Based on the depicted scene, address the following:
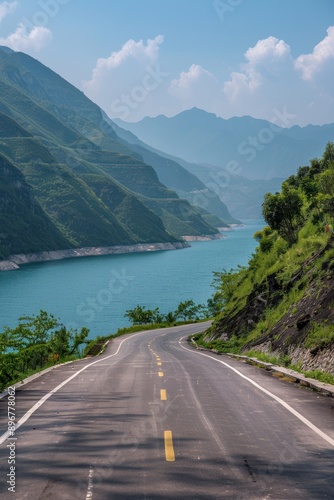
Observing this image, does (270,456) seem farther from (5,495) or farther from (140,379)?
(140,379)

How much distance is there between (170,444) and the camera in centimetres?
864

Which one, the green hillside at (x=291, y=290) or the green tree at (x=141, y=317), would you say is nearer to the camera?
the green hillside at (x=291, y=290)

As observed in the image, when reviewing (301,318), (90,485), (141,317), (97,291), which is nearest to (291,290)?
(301,318)

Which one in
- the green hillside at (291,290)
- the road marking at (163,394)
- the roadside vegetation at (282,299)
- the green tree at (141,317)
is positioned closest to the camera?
the road marking at (163,394)

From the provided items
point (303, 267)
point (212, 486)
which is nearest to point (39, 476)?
point (212, 486)

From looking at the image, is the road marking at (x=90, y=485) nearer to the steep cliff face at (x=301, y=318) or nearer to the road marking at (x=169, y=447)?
the road marking at (x=169, y=447)

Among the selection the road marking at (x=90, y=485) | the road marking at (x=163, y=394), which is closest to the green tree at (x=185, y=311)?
the road marking at (x=163, y=394)

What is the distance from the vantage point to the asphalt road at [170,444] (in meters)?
6.71

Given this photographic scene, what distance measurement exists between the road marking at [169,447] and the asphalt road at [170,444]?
17 mm

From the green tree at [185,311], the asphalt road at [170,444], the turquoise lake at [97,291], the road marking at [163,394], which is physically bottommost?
the road marking at [163,394]

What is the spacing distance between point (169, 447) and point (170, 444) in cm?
20

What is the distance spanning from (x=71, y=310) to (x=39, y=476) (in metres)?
103

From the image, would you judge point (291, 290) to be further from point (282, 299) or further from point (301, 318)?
point (301, 318)

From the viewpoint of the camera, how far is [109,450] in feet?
27.4
